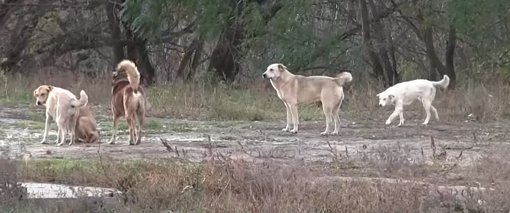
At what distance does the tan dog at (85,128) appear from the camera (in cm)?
1458

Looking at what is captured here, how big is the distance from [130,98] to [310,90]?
4.17m

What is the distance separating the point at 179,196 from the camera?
9648mm

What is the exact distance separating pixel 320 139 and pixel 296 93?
1.74m

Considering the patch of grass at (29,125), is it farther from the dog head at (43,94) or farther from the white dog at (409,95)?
the white dog at (409,95)

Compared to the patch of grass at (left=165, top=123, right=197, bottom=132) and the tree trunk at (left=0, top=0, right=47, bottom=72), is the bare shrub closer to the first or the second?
the patch of grass at (left=165, top=123, right=197, bottom=132)

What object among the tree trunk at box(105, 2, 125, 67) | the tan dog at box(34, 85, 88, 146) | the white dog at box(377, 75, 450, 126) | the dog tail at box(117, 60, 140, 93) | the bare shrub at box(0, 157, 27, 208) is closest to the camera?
the bare shrub at box(0, 157, 27, 208)

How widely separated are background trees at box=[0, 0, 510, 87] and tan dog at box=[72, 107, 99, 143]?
12.0 metres

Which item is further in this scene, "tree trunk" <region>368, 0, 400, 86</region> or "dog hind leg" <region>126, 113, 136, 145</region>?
"tree trunk" <region>368, 0, 400, 86</region>

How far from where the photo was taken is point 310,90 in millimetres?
17234

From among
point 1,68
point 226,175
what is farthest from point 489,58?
point 226,175

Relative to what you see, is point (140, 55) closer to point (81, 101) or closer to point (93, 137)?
point (93, 137)

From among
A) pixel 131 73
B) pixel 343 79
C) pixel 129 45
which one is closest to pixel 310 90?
pixel 343 79

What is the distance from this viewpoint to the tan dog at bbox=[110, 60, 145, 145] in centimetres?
1405

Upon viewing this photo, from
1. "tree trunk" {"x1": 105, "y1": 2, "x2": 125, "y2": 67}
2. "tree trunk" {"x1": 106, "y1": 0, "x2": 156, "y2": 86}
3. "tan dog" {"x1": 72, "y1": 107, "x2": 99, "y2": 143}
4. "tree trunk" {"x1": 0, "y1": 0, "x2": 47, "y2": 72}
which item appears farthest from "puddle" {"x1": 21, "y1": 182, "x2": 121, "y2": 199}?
"tree trunk" {"x1": 0, "y1": 0, "x2": 47, "y2": 72}
